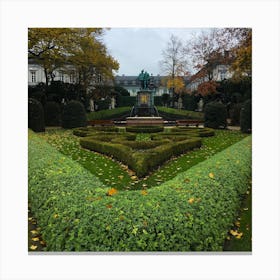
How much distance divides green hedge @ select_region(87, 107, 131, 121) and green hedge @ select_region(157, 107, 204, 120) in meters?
0.67

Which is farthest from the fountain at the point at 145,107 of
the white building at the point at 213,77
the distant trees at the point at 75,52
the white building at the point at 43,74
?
the white building at the point at 43,74

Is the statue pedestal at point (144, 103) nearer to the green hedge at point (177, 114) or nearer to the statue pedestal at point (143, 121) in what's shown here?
the statue pedestal at point (143, 121)

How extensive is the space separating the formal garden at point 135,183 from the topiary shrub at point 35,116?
2 cm

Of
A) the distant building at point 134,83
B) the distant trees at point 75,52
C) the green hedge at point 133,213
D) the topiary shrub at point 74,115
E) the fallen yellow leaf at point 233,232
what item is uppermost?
the distant trees at point 75,52

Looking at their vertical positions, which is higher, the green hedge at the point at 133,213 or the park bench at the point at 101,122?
the park bench at the point at 101,122

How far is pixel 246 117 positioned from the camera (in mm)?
5574

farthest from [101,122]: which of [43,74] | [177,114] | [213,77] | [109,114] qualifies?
[213,77]

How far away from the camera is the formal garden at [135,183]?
3.86 meters

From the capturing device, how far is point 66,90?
20.8 feet

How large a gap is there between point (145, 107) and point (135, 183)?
178 cm
